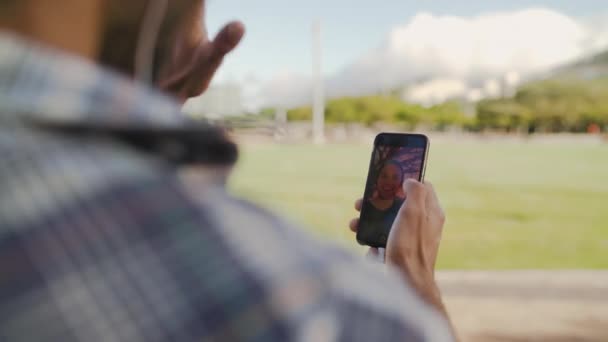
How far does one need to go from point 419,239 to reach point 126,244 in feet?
1.27

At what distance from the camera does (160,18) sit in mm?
438

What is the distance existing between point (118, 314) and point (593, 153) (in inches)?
1026

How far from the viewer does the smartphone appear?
0.90 m

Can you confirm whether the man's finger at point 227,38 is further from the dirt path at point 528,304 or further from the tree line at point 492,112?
the tree line at point 492,112

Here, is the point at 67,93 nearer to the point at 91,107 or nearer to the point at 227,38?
the point at 91,107

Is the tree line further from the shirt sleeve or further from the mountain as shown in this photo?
the shirt sleeve

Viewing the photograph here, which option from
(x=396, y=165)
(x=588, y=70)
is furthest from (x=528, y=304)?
(x=588, y=70)

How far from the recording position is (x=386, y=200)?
91cm

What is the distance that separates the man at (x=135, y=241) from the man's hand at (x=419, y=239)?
29cm

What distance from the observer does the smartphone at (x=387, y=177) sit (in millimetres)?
905

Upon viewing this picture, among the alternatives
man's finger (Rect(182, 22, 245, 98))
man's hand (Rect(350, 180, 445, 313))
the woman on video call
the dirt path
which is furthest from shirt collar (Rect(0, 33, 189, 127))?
the dirt path

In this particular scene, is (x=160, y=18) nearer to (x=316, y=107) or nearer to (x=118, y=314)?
(x=118, y=314)

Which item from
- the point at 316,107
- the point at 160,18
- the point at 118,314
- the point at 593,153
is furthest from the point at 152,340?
the point at 316,107

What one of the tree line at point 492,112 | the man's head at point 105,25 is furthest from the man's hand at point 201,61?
the tree line at point 492,112
